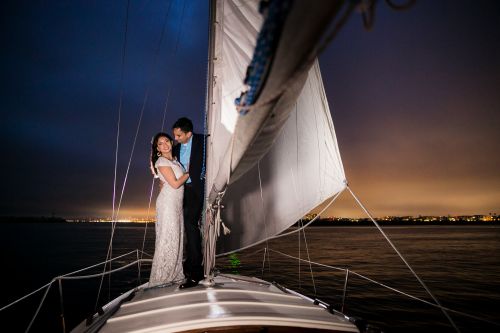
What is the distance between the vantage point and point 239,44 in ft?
8.52

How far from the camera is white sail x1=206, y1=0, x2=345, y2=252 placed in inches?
64.0

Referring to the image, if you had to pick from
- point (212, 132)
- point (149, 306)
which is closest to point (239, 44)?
point (212, 132)

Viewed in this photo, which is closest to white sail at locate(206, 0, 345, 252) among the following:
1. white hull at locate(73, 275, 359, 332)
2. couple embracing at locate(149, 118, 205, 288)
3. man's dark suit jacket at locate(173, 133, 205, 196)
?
man's dark suit jacket at locate(173, 133, 205, 196)

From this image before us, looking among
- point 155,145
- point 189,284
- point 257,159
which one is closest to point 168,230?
point 189,284

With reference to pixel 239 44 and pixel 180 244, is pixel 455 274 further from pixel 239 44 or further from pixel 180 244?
pixel 239 44

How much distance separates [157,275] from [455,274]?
17761 millimetres

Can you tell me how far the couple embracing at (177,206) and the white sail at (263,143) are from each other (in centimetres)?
63

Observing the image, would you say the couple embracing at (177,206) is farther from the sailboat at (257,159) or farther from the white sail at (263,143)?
the white sail at (263,143)

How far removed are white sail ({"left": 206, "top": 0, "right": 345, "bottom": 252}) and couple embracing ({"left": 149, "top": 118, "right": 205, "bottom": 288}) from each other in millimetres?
633

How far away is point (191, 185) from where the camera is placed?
3.72 metres

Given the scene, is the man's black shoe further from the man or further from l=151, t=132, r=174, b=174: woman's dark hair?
l=151, t=132, r=174, b=174: woman's dark hair

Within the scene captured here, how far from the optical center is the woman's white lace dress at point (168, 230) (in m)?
3.65

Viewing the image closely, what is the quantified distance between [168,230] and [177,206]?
0.32 metres

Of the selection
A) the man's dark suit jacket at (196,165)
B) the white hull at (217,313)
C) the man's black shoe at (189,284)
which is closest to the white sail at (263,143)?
the man's dark suit jacket at (196,165)
